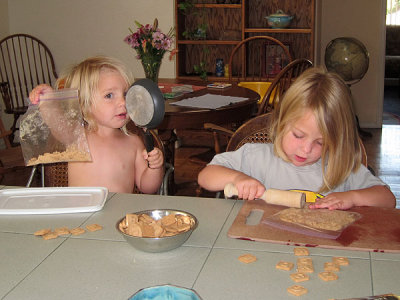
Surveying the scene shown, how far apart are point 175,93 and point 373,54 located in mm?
3424

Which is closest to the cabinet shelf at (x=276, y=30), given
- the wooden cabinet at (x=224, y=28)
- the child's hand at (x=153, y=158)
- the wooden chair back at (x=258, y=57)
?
the wooden cabinet at (x=224, y=28)

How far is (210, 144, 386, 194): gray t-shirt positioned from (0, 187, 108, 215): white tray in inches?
15.9

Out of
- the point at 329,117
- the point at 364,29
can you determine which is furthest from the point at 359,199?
the point at 364,29

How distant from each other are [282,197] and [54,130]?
67 centimetres

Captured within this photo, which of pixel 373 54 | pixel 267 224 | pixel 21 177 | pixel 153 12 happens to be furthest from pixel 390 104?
pixel 267 224

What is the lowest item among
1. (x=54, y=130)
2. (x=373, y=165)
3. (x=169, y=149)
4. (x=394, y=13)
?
(x=373, y=165)

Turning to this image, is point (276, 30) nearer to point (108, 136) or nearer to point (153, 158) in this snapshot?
point (108, 136)

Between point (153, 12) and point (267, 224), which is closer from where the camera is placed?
point (267, 224)

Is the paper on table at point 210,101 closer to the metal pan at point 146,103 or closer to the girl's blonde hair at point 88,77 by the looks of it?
the girl's blonde hair at point 88,77

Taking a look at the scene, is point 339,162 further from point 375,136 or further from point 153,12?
point 375,136

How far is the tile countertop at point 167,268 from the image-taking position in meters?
0.96

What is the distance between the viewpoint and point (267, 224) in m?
1.24

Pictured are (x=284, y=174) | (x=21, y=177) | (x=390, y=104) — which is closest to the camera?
(x=284, y=174)

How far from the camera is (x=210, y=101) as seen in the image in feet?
9.36
